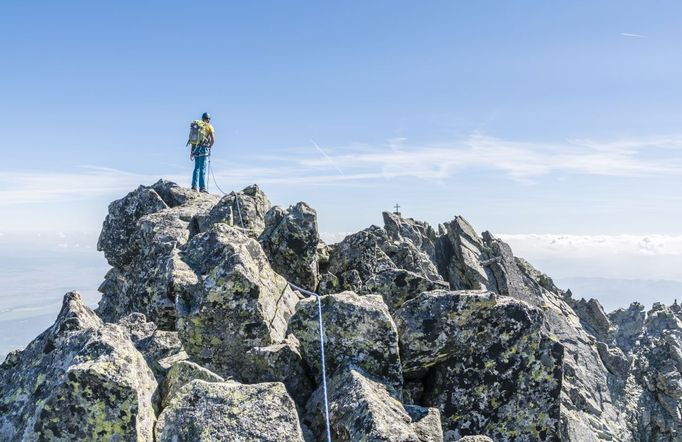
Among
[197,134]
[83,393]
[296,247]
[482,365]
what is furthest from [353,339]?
[197,134]

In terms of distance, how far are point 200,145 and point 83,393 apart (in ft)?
93.6

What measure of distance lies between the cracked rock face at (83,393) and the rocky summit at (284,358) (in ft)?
0.09

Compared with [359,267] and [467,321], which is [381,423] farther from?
[359,267]

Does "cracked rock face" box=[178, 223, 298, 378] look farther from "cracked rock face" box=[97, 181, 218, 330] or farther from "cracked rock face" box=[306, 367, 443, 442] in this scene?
"cracked rock face" box=[306, 367, 443, 442]

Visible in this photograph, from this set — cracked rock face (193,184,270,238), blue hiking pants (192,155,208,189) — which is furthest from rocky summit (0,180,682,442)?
blue hiking pants (192,155,208,189)

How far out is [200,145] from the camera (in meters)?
37.0

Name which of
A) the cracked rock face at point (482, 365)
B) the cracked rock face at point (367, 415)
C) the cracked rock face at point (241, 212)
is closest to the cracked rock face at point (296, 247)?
the cracked rock face at point (241, 212)

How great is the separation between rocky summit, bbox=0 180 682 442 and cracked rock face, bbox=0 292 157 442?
27mm

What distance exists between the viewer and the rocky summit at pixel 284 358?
10.2 meters

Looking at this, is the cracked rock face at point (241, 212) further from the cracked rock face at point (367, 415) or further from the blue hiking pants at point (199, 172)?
the cracked rock face at point (367, 415)

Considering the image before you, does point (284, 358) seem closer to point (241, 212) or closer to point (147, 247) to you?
point (147, 247)

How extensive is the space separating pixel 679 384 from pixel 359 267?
40990 millimetres

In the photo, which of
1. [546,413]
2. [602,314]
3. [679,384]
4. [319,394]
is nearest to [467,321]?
[546,413]

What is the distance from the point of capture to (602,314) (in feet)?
228
